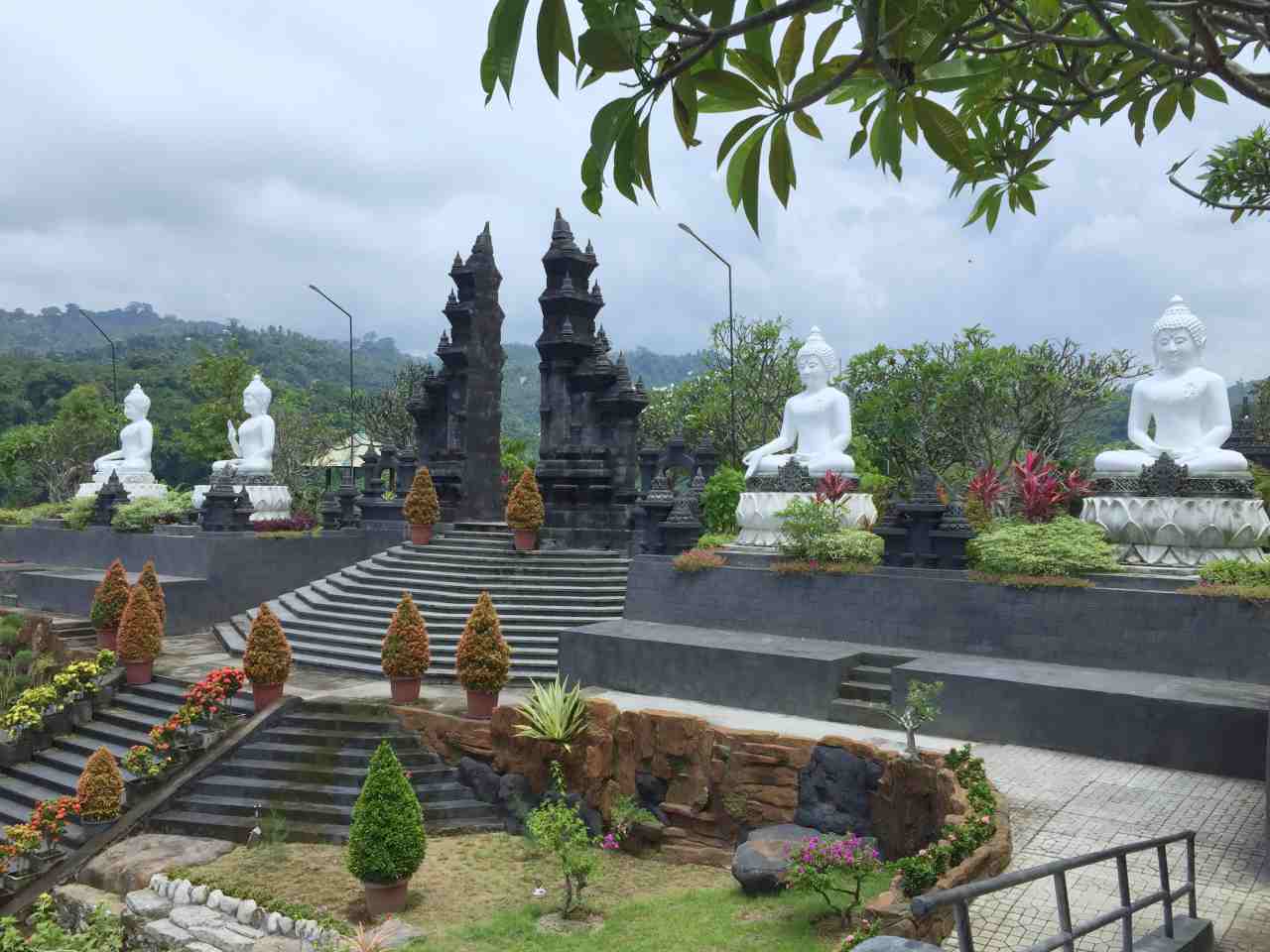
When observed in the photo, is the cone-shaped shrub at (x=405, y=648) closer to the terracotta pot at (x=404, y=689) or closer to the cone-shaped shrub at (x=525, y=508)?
the terracotta pot at (x=404, y=689)

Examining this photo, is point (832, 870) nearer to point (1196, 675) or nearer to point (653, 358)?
point (1196, 675)

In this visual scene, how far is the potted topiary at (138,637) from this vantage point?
49.2ft

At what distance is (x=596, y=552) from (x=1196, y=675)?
1088cm

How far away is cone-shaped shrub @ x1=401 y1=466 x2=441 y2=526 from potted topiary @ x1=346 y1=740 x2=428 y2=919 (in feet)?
38.0

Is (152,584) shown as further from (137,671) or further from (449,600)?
(449,600)

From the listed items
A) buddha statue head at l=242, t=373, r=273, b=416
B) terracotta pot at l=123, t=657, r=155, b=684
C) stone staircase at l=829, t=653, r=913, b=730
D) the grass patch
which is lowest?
the grass patch

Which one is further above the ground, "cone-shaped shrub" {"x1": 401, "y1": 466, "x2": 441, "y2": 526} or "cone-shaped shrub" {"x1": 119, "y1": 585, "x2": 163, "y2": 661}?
"cone-shaped shrub" {"x1": 401, "y1": 466, "x2": 441, "y2": 526}

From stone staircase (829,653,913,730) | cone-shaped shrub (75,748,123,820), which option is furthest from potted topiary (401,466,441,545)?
stone staircase (829,653,913,730)

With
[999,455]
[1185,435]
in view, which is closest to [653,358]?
[999,455]

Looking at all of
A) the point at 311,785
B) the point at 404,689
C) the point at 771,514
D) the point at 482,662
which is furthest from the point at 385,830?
the point at 771,514

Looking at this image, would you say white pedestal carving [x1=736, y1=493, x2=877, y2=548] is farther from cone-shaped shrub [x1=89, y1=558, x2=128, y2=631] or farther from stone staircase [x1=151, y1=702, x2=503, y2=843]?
cone-shaped shrub [x1=89, y1=558, x2=128, y2=631]

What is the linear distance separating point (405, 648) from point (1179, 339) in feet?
34.3

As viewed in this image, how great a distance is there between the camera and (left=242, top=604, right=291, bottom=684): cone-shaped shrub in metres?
13.1

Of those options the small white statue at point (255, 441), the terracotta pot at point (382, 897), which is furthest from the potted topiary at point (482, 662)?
the small white statue at point (255, 441)
